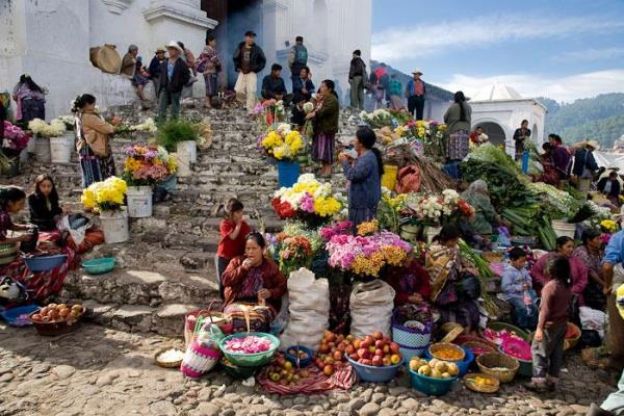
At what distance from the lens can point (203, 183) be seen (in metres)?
7.85

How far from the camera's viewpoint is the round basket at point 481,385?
3889 millimetres

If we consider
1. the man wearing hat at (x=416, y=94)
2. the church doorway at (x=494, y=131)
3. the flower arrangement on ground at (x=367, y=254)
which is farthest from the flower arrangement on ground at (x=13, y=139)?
the church doorway at (x=494, y=131)

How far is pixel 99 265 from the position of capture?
216 inches

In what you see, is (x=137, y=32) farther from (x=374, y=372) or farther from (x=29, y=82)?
(x=374, y=372)

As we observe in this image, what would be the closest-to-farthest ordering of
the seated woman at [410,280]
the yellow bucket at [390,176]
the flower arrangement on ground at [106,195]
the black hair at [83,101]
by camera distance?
1. the seated woman at [410,280]
2. the flower arrangement on ground at [106,195]
3. the black hair at [83,101]
4. the yellow bucket at [390,176]

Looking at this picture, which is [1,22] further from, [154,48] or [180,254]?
[180,254]

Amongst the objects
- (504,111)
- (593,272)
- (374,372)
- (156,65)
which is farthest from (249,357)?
(504,111)

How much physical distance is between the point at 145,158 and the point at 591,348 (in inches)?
233

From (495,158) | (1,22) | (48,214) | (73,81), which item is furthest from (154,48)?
(495,158)

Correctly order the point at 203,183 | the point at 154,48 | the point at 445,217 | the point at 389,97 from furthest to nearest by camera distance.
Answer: the point at 389,97 → the point at 154,48 → the point at 203,183 → the point at 445,217

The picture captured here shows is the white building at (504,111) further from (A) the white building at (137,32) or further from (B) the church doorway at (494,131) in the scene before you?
(A) the white building at (137,32)

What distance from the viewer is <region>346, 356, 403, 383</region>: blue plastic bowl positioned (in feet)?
12.8

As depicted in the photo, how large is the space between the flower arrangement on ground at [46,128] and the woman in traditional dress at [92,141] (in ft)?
6.87

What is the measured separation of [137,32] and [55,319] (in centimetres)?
Answer: 930
